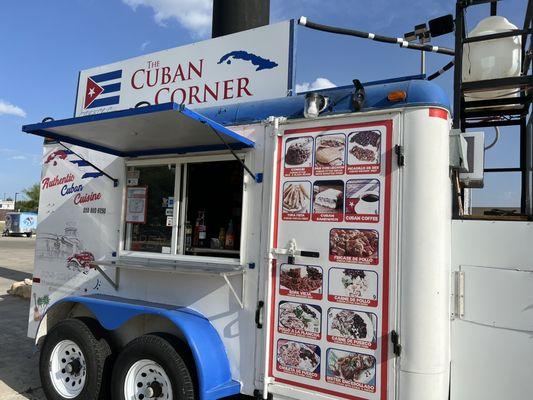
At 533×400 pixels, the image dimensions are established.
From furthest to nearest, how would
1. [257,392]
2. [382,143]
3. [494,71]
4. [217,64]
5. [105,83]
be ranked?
[105,83]
[217,64]
[494,71]
[257,392]
[382,143]

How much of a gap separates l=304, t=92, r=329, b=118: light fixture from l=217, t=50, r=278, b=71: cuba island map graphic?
2.44ft

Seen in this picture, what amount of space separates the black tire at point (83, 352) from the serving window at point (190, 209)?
2.76ft

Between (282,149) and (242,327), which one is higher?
(282,149)

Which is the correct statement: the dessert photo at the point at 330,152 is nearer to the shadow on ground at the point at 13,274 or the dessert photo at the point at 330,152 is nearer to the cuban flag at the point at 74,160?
the cuban flag at the point at 74,160

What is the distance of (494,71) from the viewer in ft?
12.0

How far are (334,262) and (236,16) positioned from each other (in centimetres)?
349

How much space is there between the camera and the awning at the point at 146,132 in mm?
3346

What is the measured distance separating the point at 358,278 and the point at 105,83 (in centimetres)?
368

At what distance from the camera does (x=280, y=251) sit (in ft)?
11.1

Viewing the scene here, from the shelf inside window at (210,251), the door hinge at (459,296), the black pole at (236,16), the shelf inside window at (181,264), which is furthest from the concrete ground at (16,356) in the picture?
the black pole at (236,16)

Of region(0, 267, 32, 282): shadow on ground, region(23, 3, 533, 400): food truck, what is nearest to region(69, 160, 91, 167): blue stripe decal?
region(23, 3, 533, 400): food truck

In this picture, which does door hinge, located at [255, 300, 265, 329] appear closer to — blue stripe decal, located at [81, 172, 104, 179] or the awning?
the awning

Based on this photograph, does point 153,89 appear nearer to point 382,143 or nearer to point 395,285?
point 382,143

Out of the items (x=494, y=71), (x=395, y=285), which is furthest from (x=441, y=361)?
(x=494, y=71)
